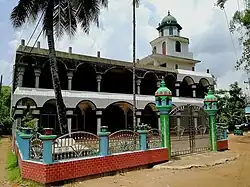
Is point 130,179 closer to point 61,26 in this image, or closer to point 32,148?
point 32,148

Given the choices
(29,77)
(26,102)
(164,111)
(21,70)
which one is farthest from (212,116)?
(29,77)

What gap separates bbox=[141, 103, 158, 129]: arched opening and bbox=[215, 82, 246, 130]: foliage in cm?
994

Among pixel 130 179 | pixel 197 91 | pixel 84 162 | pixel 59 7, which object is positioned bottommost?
pixel 130 179

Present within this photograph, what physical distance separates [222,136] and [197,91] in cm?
1468

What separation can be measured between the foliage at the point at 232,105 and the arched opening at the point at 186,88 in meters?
5.95

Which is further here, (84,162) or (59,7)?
(59,7)

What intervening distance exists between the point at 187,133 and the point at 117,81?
1303cm

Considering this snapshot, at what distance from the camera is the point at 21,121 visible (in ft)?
55.6

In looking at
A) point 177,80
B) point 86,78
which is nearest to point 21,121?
point 86,78

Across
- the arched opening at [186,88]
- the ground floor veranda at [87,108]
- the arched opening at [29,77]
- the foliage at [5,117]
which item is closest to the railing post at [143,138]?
the ground floor veranda at [87,108]

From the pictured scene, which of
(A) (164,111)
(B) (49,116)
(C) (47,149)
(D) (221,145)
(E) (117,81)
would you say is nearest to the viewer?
(C) (47,149)

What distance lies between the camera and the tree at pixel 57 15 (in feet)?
38.9

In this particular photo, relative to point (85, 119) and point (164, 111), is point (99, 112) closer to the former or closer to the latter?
point (85, 119)

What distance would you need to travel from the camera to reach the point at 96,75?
21.1 m
